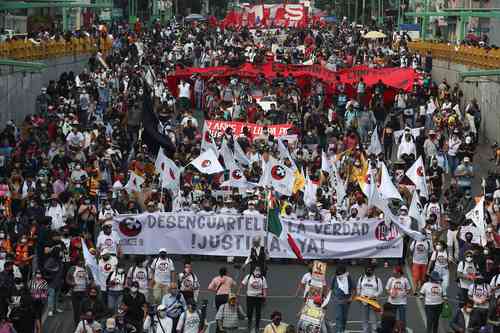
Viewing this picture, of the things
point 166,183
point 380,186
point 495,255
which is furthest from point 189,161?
point 495,255

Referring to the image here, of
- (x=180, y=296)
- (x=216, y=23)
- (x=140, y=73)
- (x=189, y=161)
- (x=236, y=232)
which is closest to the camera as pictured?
(x=180, y=296)

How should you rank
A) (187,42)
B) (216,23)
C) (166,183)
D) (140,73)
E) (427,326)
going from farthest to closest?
(216,23)
(187,42)
(140,73)
(166,183)
(427,326)

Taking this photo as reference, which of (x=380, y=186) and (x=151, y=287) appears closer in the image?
(x=151, y=287)

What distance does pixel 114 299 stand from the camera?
18766 mm

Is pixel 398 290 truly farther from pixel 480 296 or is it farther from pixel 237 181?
pixel 237 181

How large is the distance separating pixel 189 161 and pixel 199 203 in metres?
3.96

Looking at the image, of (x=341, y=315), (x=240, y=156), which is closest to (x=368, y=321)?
(x=341, y=315)

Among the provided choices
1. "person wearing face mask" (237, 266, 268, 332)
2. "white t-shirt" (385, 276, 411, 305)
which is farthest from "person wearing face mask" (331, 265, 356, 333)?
"person wearing face mask" (237, 266, 268, 332)

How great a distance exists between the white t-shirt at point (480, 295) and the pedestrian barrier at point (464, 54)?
20.7 metres

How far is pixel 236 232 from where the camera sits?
22812mm

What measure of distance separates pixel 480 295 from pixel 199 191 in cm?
818

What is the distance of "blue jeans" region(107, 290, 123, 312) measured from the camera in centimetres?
1870

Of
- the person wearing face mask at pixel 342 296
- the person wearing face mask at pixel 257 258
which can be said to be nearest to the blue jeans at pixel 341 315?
the person wearing face mask at pixel 342 296

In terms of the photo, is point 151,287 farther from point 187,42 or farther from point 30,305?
point 187,42
